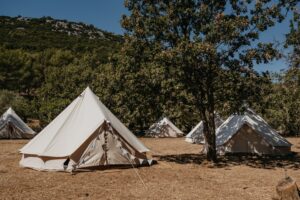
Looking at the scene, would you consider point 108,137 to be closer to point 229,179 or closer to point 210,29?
point 229,179

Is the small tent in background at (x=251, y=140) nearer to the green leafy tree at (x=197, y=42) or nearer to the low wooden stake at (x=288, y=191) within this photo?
the green leafy tree at (x=197, y=42)

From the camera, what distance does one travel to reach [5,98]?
48.5 m

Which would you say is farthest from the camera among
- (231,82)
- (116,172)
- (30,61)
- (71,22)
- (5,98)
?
(71,22)

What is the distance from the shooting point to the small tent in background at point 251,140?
67.9 feet

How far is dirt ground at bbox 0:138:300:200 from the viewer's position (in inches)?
392

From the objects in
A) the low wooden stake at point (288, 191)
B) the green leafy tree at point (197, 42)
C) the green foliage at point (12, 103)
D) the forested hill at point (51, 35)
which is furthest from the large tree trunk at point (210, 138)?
the forested hill at point (51, 35)

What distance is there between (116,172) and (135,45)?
19.6 ft

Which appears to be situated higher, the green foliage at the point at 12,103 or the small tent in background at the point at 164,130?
the green foliage at the point at 12,103

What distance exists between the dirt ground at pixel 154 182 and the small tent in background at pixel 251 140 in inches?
172

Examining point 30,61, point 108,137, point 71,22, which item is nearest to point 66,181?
point 108,137

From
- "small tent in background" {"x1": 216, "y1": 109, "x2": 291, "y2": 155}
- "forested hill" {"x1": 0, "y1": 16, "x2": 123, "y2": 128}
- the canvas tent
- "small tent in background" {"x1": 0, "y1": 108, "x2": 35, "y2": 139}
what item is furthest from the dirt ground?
"small tent in background" {"x1": 0, "y1": 108, "x2": 35, "y2": 139}

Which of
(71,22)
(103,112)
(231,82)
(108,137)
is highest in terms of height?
(71,22)

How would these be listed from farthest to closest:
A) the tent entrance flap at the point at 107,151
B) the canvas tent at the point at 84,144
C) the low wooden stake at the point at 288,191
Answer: the tent entrance flap at the point at 107,151, the canvas tent at the point at 84,144, the low wooden stake at the point at 288,191

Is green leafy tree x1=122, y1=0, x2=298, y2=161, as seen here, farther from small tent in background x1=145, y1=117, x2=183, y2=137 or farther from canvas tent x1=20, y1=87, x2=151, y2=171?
small tent in background x1=145, y1=117, x2=183, y2=137
